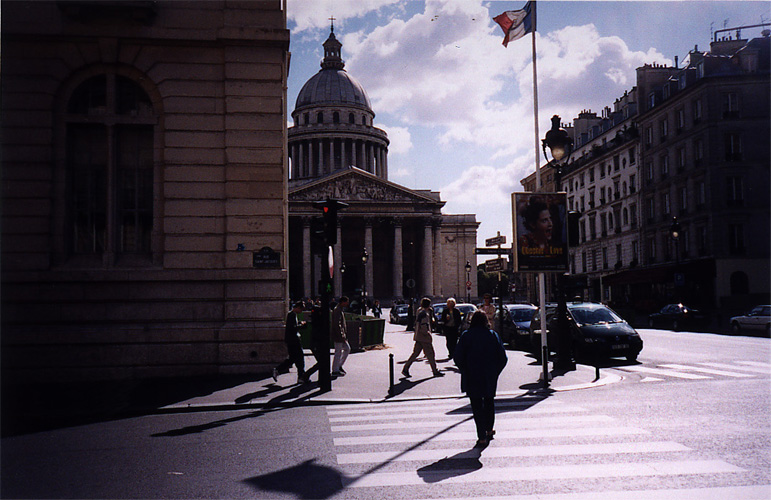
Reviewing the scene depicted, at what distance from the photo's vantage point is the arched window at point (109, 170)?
51.4 feet

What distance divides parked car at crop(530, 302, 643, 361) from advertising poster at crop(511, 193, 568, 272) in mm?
3845

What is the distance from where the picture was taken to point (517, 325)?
23969 millimetres

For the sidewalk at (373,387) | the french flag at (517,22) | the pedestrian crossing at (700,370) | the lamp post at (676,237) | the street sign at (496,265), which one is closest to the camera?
the sidewalk at (373,387)

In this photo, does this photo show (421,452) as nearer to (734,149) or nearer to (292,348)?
(292,348)

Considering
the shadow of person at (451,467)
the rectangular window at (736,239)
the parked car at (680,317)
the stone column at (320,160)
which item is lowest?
the shadow of person at (451,467)

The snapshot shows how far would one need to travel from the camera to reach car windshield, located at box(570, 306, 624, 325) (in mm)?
19109

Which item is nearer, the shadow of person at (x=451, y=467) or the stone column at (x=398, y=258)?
the shadow of person at (x=451, y=467)

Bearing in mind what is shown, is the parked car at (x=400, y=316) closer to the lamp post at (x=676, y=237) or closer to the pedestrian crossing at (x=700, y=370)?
the lamp post at (x=676, y=237)

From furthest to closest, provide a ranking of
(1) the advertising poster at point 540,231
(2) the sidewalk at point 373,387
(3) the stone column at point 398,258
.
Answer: (3) the stone column at point 398,258 → (1) the advertising poster at point 540,231 → (2) the sidewalk at point 373,387

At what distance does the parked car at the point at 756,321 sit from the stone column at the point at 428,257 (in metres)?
62.3

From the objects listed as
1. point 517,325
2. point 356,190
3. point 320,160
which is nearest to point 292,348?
point 517,325

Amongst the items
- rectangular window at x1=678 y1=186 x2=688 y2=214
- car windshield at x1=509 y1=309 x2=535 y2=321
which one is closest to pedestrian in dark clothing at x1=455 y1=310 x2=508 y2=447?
car windshield at x1=509 y1=309 x2=535 y2=321

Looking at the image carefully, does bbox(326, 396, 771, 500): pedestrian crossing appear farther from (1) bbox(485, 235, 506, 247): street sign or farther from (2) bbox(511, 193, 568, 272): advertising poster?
(1) bbox(485, 235, 506, 247): street sign

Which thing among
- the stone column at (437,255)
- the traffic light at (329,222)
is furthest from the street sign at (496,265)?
the stone column at (437,255)
